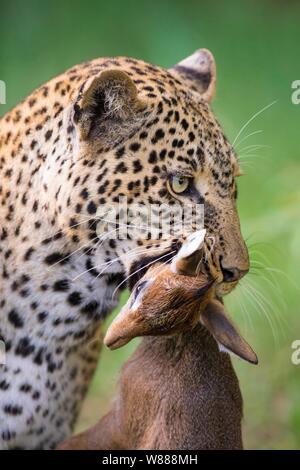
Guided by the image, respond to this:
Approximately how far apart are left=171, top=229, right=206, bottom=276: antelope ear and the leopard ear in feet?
2.06

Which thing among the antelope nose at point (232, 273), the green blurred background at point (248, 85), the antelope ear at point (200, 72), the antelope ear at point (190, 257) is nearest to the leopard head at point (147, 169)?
the antelope nose at point (232, 273)

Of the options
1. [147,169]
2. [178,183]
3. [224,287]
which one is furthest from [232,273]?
[147,169]

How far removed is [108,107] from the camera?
3.90m

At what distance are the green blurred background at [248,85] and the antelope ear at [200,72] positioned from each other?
129 cm

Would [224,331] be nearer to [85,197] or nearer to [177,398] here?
[177,398]

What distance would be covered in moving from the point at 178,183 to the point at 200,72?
884 mm

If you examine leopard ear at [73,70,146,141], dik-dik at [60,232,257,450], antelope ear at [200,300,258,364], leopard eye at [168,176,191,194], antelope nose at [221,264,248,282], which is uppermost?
leopard ear at [73,70,146,141]

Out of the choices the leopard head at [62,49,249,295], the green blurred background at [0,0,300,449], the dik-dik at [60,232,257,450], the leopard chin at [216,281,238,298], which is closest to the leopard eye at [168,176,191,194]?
the leopard head at [62,49,249,295]

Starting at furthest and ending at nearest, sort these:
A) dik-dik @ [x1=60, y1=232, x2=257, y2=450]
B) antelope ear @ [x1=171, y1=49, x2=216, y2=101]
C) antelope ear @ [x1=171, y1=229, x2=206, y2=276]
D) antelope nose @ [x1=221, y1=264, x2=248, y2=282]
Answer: antelope ear @ [x1=171, y1=49, x2=216, y2=101]
dik-dik @ [x1=60, y1=232, x2=257, y2=450]
antelope nose @ [x1=221, y1=264, x2=248, y2=282]
antelope ear @ [x1=171, y1=229, x2=206, y2=276]

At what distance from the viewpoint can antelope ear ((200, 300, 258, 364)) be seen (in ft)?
12.3

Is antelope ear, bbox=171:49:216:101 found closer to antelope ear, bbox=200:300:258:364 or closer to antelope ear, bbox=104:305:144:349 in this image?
antelope ear, bbox=200:300:258:364

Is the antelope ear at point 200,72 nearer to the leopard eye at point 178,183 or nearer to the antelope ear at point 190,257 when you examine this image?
the leopard eye at point 178,183

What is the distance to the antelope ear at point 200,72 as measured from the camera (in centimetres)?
453

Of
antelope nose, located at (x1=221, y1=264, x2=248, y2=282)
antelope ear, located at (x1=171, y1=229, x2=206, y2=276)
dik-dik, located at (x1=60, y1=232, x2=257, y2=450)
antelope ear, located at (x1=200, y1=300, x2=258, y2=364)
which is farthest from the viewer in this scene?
dik-dik, located at (x1=60, y1=232, x2=257, y2=450)
